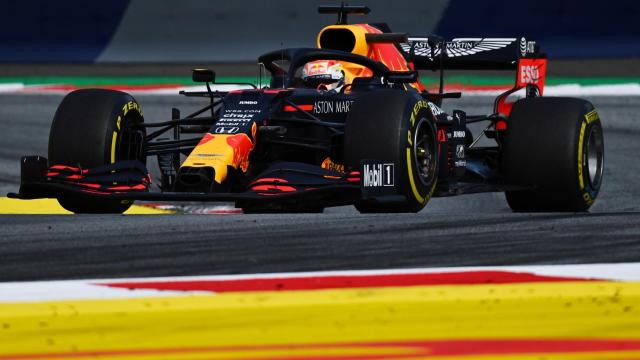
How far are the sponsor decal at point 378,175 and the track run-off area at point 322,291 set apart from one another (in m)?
1.49

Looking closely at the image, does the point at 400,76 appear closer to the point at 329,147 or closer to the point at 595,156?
the point at 329,147

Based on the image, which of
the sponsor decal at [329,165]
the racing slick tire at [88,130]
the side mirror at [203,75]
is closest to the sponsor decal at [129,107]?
the racing slick tire at [88,130]

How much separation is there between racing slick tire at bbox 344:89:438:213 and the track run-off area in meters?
1.60

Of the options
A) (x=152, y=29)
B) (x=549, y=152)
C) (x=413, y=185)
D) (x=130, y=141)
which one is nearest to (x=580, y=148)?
(x=549, y=152)

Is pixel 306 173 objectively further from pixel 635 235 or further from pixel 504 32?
pixel 504 32

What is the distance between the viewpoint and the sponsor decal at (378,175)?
7543 mm

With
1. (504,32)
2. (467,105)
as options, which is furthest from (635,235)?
(504,32)

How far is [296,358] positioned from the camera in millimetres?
3805

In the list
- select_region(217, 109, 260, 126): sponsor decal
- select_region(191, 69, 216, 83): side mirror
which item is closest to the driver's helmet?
select_region(191, 69, 216, 83): side mirror

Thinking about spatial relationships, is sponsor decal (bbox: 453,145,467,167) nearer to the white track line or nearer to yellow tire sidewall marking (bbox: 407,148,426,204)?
yellow tire sidewall marking (bbox: 407,148,426,204)

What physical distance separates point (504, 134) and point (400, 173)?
179 cm

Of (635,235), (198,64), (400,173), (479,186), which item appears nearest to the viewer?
(635,235)

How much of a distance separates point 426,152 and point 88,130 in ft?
6.38

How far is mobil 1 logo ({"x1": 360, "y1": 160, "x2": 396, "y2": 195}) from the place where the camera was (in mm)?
7543
